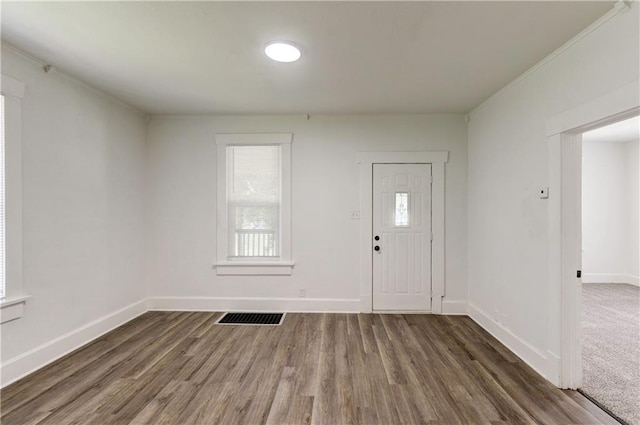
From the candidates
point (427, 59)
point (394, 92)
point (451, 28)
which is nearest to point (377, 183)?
point (394, 92)

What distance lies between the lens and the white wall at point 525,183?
1.92 m

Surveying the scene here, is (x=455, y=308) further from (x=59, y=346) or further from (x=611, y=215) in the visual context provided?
(x=59, y=346)

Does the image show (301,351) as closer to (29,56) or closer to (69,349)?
(69,349)

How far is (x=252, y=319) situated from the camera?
11.8ft

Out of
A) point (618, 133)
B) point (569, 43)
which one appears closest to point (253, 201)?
point (569, 43)

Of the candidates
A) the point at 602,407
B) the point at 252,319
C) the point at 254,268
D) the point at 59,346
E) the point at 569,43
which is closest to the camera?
the point at 602,407

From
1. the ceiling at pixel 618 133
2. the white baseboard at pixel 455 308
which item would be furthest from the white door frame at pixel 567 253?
the ceiling at pixel 618 133

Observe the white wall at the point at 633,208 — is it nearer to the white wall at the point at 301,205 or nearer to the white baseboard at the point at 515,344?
Result: the white wall at the point at 301,205

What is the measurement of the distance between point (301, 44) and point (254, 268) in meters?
2.77

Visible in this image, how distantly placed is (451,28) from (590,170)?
5.39m

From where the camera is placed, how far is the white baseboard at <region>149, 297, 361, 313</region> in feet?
12.6

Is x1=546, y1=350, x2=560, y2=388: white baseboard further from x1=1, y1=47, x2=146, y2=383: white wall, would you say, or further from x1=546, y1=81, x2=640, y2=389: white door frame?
x1=1, y1=47, x2=146, y2=383: white wall

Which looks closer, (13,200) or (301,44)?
(301,44)

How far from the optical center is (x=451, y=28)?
1972 mm
